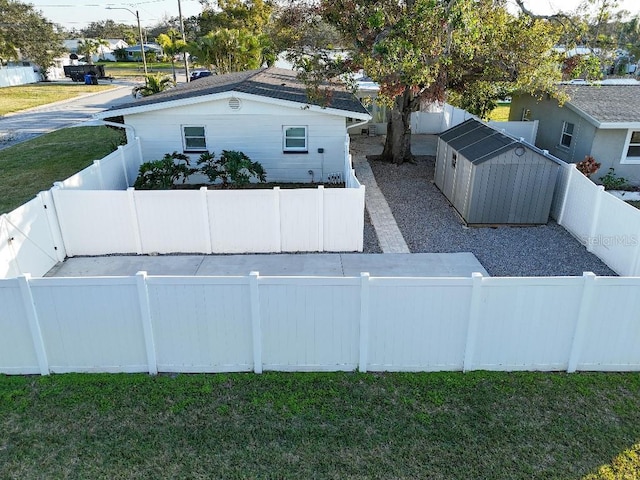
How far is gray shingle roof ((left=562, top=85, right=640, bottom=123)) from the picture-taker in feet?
46.7

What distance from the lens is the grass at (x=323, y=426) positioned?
15.9ft

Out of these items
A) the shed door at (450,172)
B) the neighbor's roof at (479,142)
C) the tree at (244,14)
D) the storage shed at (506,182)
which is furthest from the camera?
the tree at (244,14)

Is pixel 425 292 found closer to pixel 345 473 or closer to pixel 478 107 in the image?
pixel 345 473

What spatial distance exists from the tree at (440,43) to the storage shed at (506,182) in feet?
8.06

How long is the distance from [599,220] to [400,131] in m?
8.82

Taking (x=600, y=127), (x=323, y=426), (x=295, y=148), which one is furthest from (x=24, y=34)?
(x=323, y=426)

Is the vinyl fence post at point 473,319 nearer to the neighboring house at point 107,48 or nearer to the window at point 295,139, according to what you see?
the window at point 295,139

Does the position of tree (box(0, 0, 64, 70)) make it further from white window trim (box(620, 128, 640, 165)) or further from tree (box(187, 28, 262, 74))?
white window trim (box(620, 128, 640, 165))

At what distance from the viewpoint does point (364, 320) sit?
5898 mm

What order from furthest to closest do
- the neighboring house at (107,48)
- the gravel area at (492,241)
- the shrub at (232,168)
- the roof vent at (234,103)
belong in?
the neighboring house at (107,48)
the roof vent at (234,103)
the shrub at (232,168)
the gravel area at (492,241)

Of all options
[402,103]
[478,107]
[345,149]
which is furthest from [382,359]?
[478,107]

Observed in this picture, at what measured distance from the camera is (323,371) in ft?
20.3

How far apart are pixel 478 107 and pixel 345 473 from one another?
18.6m

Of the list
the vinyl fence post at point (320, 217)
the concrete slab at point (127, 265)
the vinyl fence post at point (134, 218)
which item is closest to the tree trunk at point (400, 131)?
the vinyl fence post at point (320, 217)
